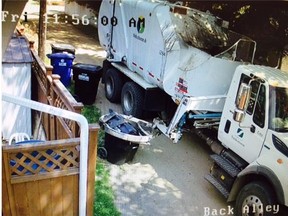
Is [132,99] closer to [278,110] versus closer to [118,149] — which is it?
[118,149]

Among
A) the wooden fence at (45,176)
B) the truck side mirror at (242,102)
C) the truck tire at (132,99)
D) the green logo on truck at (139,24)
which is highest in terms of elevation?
the green logo on truck at (139,24)

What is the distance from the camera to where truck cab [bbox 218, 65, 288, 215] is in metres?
4.50

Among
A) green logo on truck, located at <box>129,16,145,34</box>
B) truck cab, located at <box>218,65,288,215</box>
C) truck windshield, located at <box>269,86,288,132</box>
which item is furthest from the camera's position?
green logo on truck, located at <box>129,16,145,34</box>

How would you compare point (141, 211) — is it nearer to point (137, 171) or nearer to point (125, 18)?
point (137, 171)

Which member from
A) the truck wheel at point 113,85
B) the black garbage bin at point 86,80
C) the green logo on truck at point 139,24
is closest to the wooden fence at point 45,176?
the green logo on truck at point 139,24

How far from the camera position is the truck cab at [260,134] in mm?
4500

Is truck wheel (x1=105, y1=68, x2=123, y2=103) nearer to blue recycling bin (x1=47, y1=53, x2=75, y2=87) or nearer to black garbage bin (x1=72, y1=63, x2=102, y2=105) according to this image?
black garbage bin (x1=72, y1=63, x2=102, y2=105)

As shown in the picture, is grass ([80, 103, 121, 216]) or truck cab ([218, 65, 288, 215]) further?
grass ([80, 103, 121, 216])

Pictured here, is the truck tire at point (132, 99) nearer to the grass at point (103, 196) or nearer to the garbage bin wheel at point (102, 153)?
the garbage bin wheel at point (102, 153)

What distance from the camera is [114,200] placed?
528 cm

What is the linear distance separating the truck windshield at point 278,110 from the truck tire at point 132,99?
3.44 meters

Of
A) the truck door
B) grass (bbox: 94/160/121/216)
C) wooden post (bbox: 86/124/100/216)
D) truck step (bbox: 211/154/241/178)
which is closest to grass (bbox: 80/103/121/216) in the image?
grass (bbox: 94/160/121/216)

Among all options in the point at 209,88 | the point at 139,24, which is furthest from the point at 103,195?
the point at 139,24

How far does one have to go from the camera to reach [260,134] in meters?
4.84
